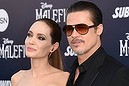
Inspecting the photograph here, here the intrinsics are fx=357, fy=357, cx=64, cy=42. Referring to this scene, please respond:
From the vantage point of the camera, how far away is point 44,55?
246 cm

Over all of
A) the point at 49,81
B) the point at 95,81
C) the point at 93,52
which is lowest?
the point at 49,81

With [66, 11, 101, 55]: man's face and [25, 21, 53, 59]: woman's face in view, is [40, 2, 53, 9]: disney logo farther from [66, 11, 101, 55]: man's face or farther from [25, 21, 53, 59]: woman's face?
[66, 11, 101, 55]: man's face

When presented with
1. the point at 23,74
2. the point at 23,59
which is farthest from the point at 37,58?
the point at 23,59

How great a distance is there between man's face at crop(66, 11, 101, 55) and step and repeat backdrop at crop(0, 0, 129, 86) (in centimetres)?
111

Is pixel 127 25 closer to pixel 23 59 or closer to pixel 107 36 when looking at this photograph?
pixel 107 36

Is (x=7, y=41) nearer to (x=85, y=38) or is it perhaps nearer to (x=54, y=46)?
(x=54, y=46)

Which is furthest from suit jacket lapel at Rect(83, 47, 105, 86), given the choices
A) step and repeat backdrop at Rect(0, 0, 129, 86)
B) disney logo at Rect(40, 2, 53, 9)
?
disney logo at Rect(40, 2, 53, 9)

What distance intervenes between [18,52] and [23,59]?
9 centimetres

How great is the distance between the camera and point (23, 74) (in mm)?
2756

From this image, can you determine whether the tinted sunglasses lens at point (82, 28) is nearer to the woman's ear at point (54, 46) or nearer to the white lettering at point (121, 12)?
the woman's ear at point (54, 46)

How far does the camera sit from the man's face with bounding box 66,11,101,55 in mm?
1893

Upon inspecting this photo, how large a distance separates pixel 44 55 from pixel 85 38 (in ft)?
2.02

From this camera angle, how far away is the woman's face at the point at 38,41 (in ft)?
7.82

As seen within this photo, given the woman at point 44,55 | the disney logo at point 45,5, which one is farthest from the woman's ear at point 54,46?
the disney logo at point 45,5
